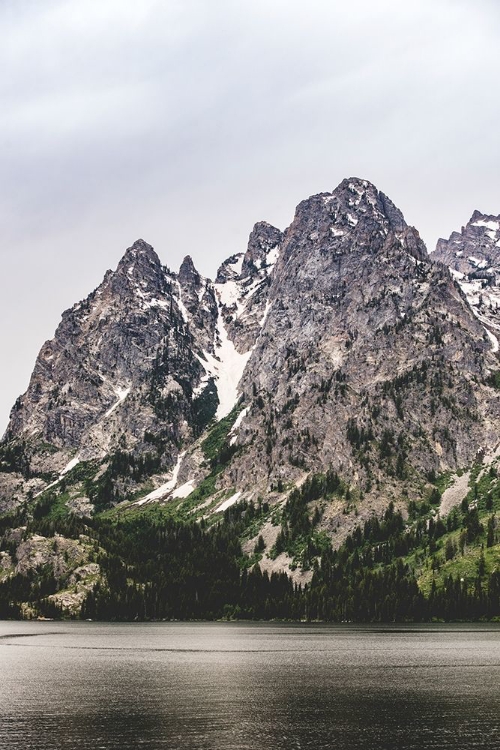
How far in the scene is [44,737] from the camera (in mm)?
60188

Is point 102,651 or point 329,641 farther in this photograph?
point 329,641

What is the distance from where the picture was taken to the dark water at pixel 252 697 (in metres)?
61.0

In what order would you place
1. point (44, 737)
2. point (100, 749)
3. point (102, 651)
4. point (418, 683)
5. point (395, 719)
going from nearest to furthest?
point (100, 749)
point (44, 737)
point (395, 719)
point (418, 683)
point (102, 651)

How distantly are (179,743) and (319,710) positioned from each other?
A: 21.8 metres

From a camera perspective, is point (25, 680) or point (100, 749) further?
point (25, 680)

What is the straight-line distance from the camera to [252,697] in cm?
8288

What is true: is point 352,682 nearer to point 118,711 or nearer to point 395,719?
point 395,719

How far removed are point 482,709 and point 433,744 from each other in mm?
17398

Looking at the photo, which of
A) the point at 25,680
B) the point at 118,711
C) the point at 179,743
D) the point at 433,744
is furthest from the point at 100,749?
the point at 25,680

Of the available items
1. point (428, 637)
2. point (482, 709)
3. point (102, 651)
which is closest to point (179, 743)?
point (482, 709)

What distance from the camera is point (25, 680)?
96688 millimetres

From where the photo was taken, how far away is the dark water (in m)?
61.0

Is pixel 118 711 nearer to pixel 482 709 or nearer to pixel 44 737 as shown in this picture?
pixel 44 737

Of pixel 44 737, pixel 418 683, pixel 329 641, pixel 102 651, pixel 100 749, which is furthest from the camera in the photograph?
pixel 329 641
